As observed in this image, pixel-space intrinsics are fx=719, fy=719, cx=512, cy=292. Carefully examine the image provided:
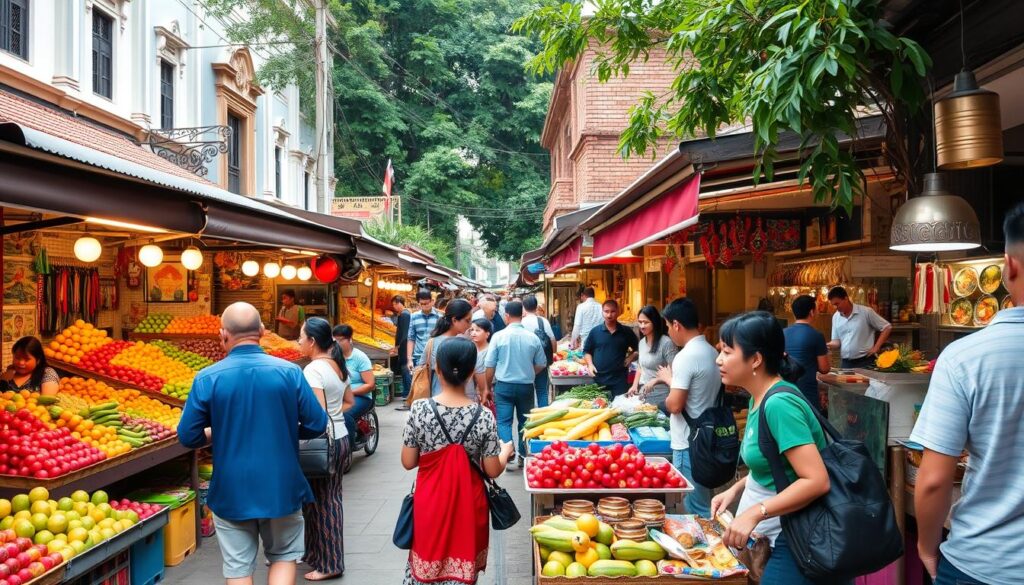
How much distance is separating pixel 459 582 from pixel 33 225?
13.4 ft

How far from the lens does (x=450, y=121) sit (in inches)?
1471

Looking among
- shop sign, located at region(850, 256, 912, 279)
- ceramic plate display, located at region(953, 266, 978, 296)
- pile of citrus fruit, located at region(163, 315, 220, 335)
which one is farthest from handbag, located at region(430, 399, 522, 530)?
pile of citrus fruit, located at region(163, 315, 220, 335)

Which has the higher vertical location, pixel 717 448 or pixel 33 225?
pixel 33 225

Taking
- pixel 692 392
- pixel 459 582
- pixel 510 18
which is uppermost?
pixel 510 18

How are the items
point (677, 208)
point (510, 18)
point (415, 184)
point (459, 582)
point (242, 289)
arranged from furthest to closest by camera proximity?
point (510, 18) < point (415, 184) < point (242, 289) < point (677, 208) < point (459, 582)

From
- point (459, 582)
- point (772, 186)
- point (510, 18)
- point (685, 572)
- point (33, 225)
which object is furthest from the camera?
point (510, 18)

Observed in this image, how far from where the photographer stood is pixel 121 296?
1121 cm

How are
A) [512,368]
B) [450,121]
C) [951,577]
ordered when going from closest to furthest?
→ [951,577], [512,368], [450,121]

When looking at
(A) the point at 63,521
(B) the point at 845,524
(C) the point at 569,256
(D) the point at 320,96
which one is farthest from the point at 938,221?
(D) the point at 320,96

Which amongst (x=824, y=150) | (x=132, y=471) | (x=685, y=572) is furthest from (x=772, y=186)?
(x=132, y=471)

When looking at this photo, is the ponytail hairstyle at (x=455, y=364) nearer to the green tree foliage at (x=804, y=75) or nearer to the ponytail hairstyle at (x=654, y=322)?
the green tree foliage at (x=804, y=75)

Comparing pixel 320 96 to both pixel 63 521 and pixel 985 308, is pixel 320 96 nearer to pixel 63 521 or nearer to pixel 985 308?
pixel 63 521

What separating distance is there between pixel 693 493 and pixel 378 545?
2924 mm

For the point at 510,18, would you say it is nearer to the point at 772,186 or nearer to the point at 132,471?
the point at 772,186
